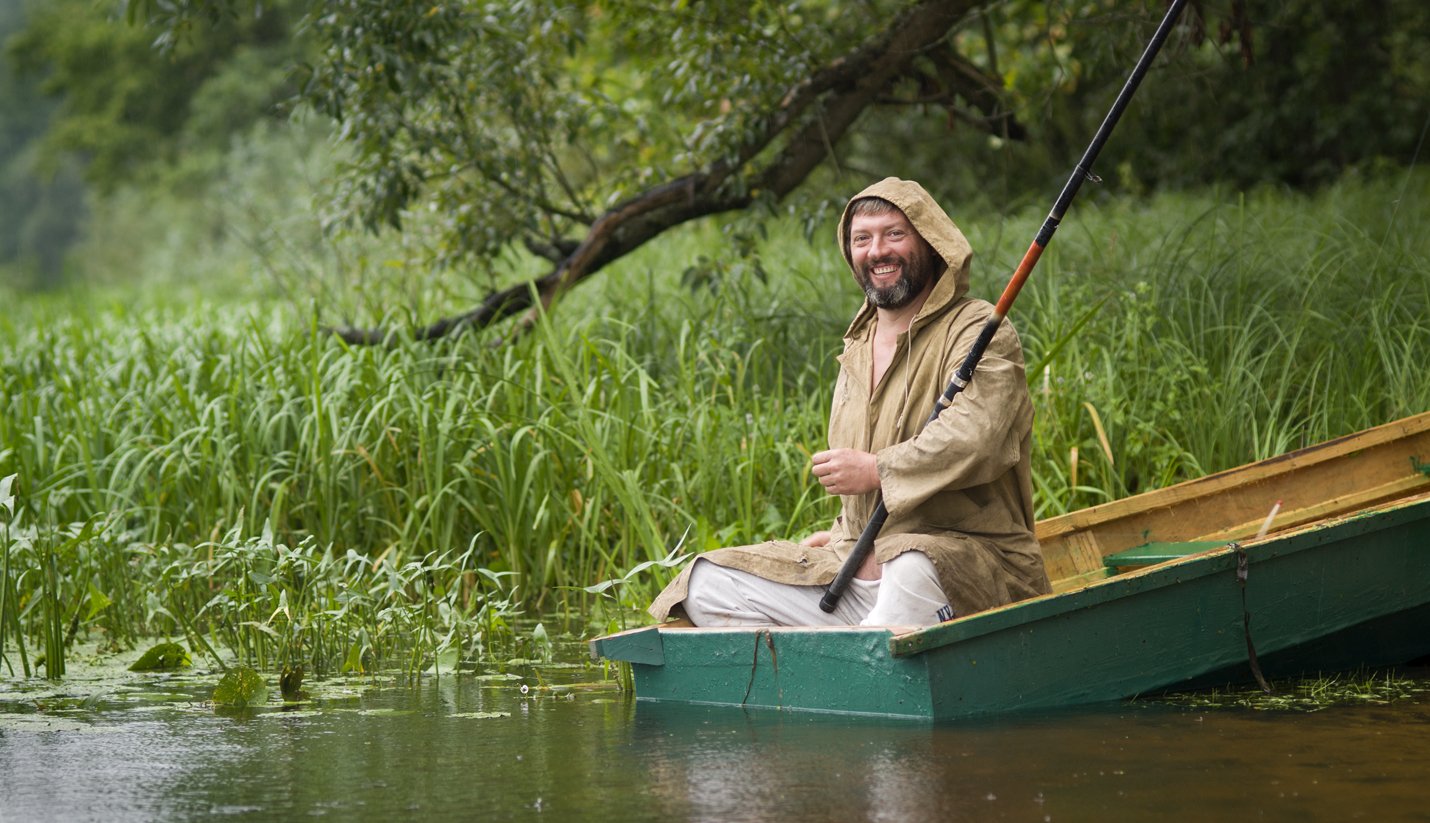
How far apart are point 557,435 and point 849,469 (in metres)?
2.67

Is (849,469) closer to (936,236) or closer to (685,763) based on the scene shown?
(936,236)

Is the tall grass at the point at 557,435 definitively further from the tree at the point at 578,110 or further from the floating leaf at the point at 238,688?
the floating leaf at the point at 238,688

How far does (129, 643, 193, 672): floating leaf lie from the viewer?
220 inches

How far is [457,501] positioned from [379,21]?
7.36ft

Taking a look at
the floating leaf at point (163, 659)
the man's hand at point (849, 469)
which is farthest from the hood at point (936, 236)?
the floating leaf at point (163, 659)

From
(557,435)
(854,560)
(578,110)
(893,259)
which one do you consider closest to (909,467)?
(854,560)

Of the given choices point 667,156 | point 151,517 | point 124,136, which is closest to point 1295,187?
point 667,156

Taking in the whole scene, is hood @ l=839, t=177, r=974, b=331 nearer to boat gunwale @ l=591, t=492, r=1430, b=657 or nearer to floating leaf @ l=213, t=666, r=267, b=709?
boat gunwale @ l=591, t=492, r=1430, b=657

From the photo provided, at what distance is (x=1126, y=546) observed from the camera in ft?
18.9

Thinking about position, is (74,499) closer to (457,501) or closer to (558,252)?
(457,501)

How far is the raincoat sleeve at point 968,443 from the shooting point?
4.32 meters

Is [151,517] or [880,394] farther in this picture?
[151,517]

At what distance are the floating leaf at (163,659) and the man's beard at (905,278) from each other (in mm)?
2724

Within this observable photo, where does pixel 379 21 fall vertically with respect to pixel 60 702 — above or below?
above
